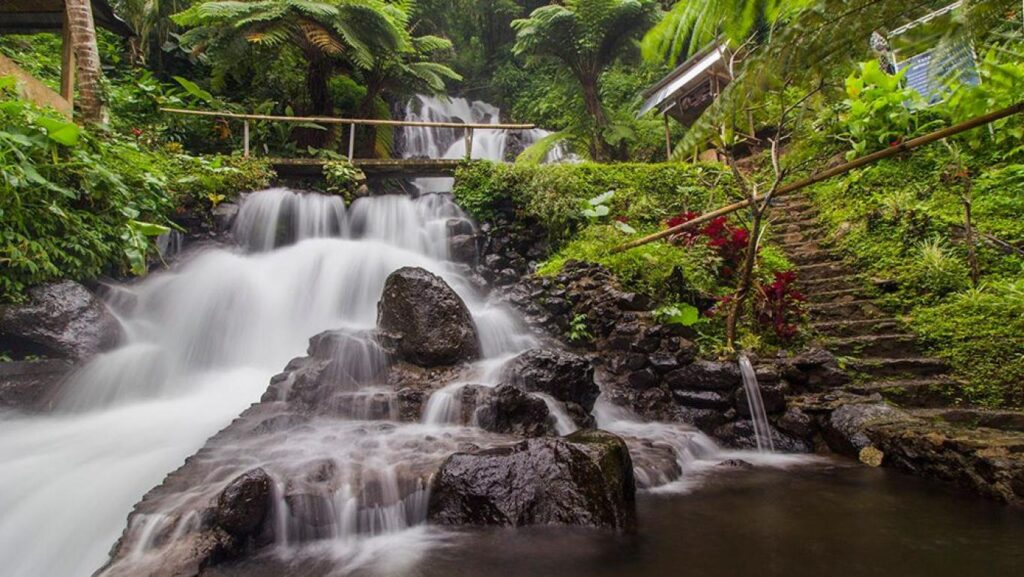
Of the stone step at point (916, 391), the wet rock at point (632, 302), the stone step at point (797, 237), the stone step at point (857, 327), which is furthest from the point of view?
the stone step at point (797, 237)

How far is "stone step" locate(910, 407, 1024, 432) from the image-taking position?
12.8ft

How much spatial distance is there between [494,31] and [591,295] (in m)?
18.9

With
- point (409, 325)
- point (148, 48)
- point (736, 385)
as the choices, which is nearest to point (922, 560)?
point (736, 385)

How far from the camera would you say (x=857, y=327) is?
5469mm

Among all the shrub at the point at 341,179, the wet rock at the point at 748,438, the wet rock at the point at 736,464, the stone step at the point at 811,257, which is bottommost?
the wet rock at the point at 736,464

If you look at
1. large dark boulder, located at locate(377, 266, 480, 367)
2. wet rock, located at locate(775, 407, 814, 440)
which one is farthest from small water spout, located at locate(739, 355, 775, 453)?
large dark boulder, located at locate(377, 266, 480, 367)

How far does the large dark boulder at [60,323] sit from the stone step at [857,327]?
809 cm

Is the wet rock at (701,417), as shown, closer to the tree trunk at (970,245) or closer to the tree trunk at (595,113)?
the tree trunk at (970,245)

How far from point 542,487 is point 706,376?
2.85m

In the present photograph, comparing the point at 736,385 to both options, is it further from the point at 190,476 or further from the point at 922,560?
the point at 190,476

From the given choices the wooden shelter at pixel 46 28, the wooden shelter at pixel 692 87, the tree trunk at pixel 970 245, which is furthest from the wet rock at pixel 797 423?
the wooden shelter at pixel 46 28

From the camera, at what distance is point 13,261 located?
4750mm

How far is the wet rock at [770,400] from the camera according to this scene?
187 inches

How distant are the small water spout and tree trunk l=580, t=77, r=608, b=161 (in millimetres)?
8395
